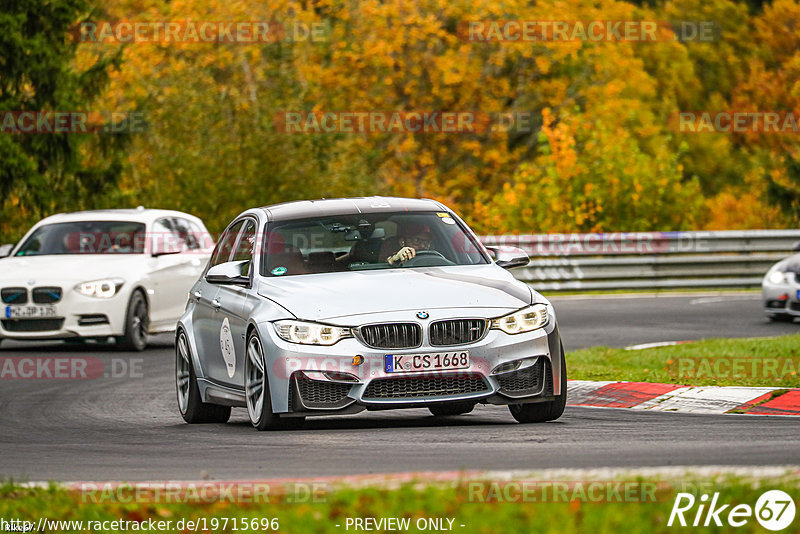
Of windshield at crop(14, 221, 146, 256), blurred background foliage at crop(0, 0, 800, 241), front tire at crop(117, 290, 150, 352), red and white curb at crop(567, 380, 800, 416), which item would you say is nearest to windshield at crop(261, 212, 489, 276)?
red and white curb at crop(567, 380, 800, 416)

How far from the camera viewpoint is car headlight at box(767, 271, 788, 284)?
70.7ft

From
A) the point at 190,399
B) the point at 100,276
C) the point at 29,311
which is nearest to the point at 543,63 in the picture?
the point at 100,276

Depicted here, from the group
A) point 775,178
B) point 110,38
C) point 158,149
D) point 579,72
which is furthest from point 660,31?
point 158,149

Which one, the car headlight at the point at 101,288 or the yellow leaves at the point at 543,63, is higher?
the car headlight at the point at 101,288

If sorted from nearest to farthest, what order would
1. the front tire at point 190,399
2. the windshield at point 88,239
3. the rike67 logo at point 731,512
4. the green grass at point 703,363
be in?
the rike67 logo at point 731,512
the front tire at point 190,399
the green grass at point 703,363
the windshield at point 88,239

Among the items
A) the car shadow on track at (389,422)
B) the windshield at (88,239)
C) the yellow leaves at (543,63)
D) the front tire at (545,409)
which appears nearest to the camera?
the front tire at (545,409)

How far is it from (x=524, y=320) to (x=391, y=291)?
0.87 metres

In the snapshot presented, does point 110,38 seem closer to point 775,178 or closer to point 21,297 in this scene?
point 775,178

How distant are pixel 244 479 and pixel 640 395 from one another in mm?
5312

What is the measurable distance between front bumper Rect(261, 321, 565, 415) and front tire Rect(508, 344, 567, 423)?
0.42m

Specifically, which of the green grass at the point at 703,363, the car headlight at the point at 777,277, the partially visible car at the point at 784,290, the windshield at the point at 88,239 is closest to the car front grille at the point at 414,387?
the green grass at the point at 703,363

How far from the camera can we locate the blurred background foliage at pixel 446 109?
111 feet

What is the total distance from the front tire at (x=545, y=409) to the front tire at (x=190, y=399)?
2.50m

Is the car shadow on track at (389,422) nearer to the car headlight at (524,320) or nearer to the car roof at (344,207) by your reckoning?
the car headlight at (524,320)
